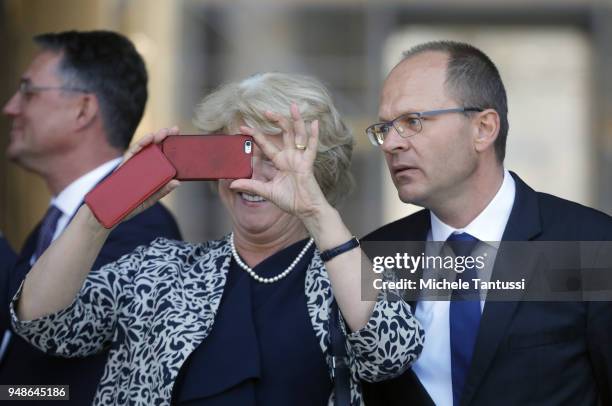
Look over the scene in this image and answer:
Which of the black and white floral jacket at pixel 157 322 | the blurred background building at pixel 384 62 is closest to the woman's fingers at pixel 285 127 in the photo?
the black and white floral jacket at pixel 157 322

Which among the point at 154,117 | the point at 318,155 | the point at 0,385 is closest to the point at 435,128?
the point at 318,155

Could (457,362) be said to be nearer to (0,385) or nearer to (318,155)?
(318,155)

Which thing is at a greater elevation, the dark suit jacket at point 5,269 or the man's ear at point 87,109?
the man's ear at point 87,109

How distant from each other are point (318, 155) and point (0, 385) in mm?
1212

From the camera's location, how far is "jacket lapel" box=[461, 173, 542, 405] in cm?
246

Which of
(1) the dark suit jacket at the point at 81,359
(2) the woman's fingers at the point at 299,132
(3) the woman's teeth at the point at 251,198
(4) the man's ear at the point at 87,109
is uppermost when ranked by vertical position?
(4) the man's ear at the point at 87,109

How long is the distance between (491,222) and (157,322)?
35.8 inches

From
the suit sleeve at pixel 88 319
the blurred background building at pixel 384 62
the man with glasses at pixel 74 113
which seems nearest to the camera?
the suit sleeve at pixel 88 319

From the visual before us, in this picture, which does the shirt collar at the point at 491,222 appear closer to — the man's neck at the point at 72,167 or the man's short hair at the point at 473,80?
the man's short hair at the point at 473,80

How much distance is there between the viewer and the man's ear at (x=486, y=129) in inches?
109

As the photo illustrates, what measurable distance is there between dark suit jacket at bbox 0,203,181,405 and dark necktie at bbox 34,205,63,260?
0.17 ft

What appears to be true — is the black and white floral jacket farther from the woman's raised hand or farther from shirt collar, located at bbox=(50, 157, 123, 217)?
shirt collar, located at bbox=(50, 157, 123, 217)

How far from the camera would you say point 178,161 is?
251 cm

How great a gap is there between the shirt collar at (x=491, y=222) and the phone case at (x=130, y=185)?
2.45ft
